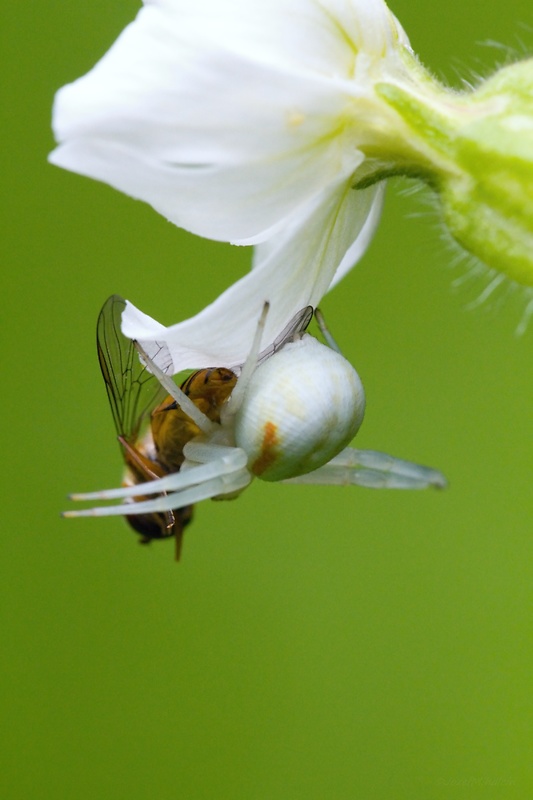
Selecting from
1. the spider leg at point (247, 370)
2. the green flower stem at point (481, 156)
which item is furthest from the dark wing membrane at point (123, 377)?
the green flower stem at point (481, 156)

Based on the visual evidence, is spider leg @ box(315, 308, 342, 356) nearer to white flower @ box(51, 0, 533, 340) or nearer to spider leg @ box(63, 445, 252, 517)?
white flower @ box(51, 0, 533, 340)

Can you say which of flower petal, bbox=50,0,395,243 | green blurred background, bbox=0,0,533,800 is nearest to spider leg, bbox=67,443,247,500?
flower petal, bbox=50,0,395,243

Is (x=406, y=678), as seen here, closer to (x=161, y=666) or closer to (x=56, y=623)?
(x=161, y=666)

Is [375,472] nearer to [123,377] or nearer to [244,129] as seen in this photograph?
[123,377]

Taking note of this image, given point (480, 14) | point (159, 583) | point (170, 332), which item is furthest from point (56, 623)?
point (170, 332)

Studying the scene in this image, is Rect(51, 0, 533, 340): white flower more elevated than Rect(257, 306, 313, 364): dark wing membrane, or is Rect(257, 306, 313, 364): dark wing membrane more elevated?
Rect(51, 0, 533, 340): white flower

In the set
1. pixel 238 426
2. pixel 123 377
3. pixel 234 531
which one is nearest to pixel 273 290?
pixel 238 426
